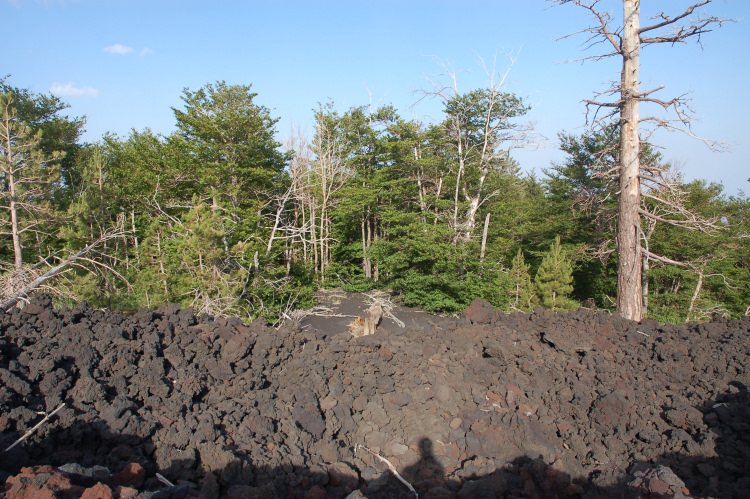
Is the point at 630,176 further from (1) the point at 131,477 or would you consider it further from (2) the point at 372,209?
(2) the point at 372,209

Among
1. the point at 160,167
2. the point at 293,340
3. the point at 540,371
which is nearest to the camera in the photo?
the point at 540,371

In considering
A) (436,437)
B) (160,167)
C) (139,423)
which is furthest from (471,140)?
(139,423)

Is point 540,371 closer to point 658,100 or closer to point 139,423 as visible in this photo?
→ point 139,423

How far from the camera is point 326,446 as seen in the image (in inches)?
157

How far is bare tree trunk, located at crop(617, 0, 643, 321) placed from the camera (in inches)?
331

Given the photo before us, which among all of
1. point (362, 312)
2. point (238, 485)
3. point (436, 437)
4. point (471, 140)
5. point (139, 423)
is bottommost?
point (362, 312)

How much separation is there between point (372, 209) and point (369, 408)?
21.0 metres

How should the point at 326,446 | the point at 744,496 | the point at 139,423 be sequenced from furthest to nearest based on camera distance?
the point at 326,446 → the point at 139,423 → the point at 744,496

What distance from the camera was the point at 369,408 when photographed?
15.5ft

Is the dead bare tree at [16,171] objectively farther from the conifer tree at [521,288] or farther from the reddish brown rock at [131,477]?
the conifer tree at [521,288]

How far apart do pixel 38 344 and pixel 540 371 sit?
5.43 meters

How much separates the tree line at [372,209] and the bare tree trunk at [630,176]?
5827mm

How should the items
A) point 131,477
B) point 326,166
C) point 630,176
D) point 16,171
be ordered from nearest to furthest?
point 131,477
point 630,176
point 16,171
point 326,166

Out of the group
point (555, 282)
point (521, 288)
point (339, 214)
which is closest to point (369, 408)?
point (555, 282)
